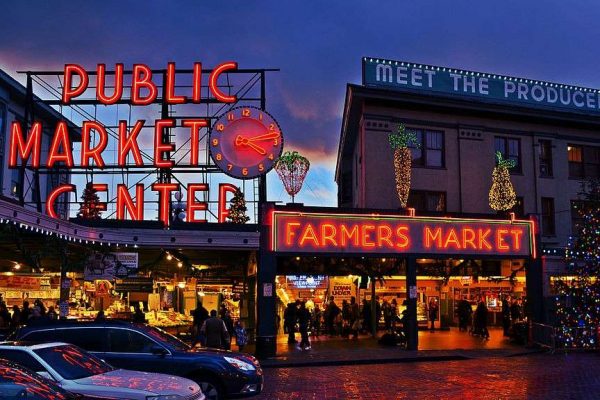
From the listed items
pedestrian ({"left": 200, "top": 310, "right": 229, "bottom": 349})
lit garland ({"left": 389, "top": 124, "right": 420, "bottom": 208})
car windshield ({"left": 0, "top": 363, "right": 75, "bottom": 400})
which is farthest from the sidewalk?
car windshield ({"left": 0, "top": 363, "right": 75, "bottom": 400})

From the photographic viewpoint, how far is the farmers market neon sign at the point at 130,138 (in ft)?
105

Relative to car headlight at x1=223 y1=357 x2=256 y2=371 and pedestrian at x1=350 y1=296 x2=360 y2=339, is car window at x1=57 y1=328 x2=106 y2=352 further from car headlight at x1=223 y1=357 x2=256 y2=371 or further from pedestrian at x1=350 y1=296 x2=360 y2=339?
pedestrian at x1=350 y1=296 x2=360 y2=339

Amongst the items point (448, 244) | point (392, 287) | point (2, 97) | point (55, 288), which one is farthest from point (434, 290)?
point (2, 97)

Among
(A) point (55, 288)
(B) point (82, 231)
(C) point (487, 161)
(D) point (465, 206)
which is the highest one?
(C) point (487, 161)

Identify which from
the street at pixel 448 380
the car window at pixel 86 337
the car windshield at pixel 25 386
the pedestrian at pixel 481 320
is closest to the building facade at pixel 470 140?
the pedestrian at pixel 481 320

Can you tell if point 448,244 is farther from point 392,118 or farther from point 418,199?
point 392,118

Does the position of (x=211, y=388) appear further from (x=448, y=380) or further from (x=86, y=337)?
(x=448, y=380)

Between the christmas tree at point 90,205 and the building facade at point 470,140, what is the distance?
12.9m

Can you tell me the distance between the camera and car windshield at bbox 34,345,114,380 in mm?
9320

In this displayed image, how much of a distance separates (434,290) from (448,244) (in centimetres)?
1102

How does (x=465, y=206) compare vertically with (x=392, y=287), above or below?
above

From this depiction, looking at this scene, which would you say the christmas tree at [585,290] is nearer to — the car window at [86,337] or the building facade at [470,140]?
the building facade at [470,140]

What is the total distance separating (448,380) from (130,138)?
69.3 feet

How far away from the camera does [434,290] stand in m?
37.2
